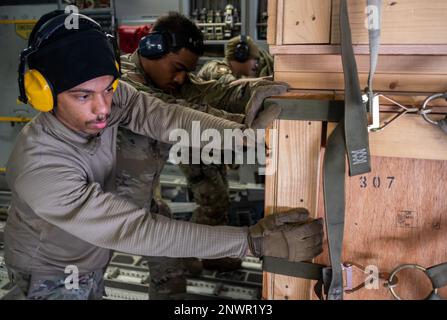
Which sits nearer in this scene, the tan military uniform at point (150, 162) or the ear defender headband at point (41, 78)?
the ear defender headband at point (41, 78)

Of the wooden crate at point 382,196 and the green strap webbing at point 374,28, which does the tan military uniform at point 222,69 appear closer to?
the wooden crate at point 382,196

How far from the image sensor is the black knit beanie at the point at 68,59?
3.88ft

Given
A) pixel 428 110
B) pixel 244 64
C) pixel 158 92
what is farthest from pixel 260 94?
pixel 244 64

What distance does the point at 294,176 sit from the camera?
1.11 m

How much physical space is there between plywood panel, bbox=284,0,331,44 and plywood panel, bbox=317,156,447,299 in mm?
367

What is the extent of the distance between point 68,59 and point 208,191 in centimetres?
203

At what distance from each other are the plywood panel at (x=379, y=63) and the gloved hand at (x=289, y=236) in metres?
0.39

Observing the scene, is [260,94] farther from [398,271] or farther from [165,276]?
[165,276]

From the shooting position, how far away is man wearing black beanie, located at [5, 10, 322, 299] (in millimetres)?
1127

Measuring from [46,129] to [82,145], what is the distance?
4.7 inches

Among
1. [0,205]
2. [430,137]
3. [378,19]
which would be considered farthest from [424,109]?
[0,205]

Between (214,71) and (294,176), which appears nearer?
(294,176)

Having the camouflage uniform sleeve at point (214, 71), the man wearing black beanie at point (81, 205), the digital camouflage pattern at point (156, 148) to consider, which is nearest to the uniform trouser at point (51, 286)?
the man wearing black beanie at point (81, 205)

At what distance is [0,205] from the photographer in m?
3.72
